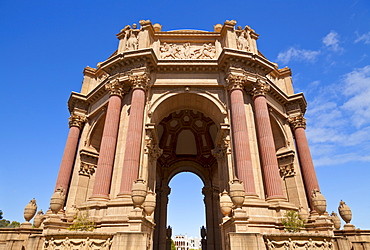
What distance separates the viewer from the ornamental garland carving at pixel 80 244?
1190 cm

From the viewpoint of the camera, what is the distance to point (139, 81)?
68.0 feet

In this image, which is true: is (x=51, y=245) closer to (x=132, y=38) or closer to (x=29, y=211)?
(x=29, y=211)

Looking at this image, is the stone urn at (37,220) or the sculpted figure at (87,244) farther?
the stone urn at (37,220)

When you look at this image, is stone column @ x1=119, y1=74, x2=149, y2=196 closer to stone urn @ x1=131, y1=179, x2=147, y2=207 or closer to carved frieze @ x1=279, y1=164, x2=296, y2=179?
stone urn @ x1=131, y1=179, x2=147, y2=207

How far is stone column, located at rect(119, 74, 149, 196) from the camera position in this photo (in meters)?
17.5

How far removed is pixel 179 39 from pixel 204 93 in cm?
673

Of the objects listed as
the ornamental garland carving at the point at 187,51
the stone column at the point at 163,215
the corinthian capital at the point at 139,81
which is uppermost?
the ornamental garland carving at the point at 187,51

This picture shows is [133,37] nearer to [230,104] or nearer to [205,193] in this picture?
[230,104]

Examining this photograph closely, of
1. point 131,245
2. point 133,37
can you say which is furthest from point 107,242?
point 133,37

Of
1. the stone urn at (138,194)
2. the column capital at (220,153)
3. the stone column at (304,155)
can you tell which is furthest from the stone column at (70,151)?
the stone column at (304,155)

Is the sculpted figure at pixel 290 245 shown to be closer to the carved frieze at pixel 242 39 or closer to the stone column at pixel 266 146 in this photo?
the stone column at pixel 266 146

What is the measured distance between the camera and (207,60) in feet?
74.5

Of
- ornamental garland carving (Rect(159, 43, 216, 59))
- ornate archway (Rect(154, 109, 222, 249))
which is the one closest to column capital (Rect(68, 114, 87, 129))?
ornamental garland carving (Rect(159, 43, 216, 59))

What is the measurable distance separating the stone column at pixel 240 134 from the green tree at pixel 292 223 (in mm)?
2508
